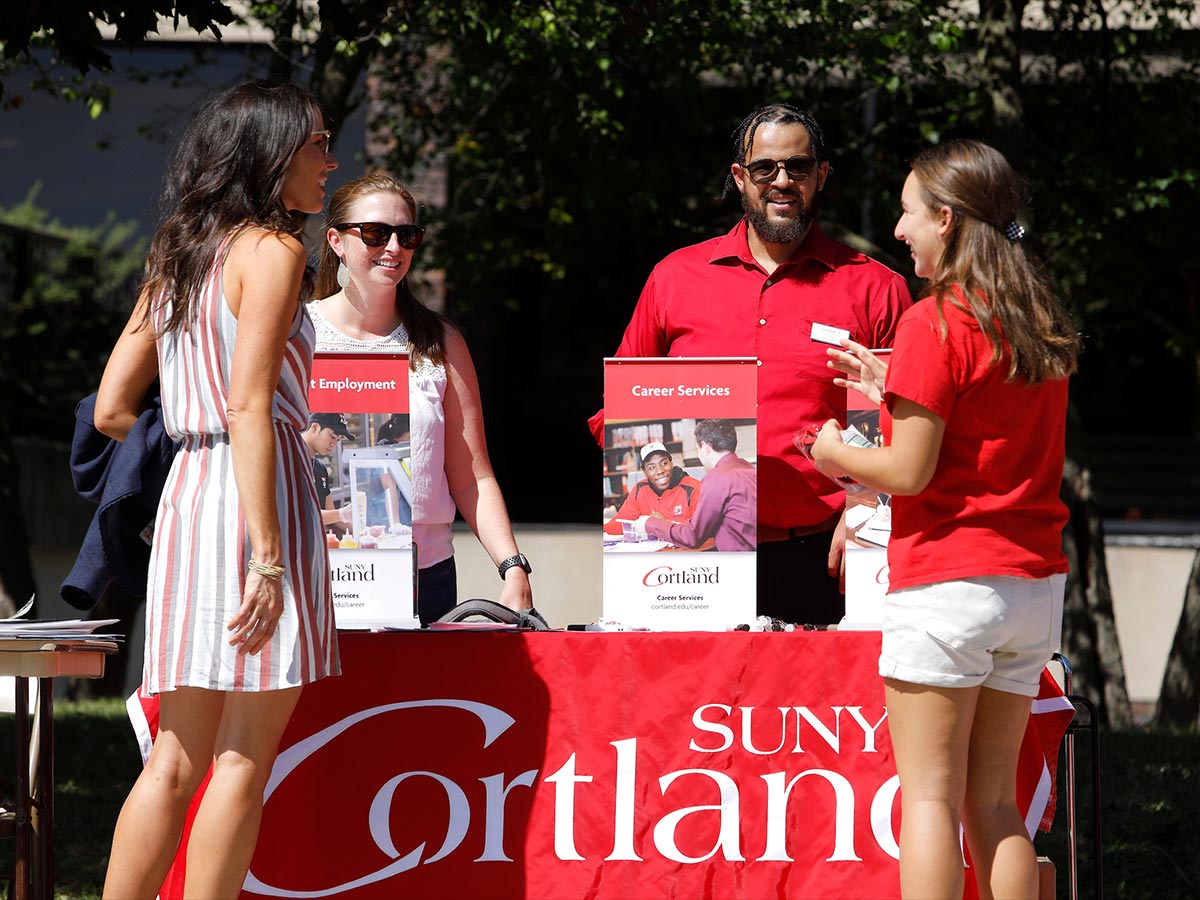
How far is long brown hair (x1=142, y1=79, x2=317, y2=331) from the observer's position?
2.81 meters

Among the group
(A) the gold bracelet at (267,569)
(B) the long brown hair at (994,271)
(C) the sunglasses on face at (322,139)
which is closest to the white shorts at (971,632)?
(B) the long brown hair at (994,271)

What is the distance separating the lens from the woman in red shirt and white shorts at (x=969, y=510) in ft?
8.72

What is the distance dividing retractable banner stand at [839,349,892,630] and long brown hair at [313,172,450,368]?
1.00 metres

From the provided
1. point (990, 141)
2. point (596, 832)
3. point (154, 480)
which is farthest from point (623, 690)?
point (990, 141)

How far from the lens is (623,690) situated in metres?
3.22

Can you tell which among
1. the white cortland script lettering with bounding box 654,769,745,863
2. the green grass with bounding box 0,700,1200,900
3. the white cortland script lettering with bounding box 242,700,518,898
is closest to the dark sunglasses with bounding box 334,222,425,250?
the white cortland script lettering with bounding box 242,700,518,898

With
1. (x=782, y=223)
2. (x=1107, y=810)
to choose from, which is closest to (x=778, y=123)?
(x=782, y=223)

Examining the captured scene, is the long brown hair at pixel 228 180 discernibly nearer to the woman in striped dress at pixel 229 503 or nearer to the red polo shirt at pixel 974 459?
the woman in striped dress at pixel 229 503

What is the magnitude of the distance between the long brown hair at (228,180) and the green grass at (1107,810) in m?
2.44

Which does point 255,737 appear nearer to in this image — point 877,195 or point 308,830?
point 308,830

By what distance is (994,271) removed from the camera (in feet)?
8.78

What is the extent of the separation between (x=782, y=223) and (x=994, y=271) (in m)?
0.91

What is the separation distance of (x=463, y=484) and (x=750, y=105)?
5189 millimetres

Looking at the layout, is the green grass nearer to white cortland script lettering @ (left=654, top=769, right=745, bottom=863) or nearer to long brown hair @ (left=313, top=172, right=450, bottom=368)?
white cortland script lettering @ (left=654, top=769, right=745, bottom=863)
